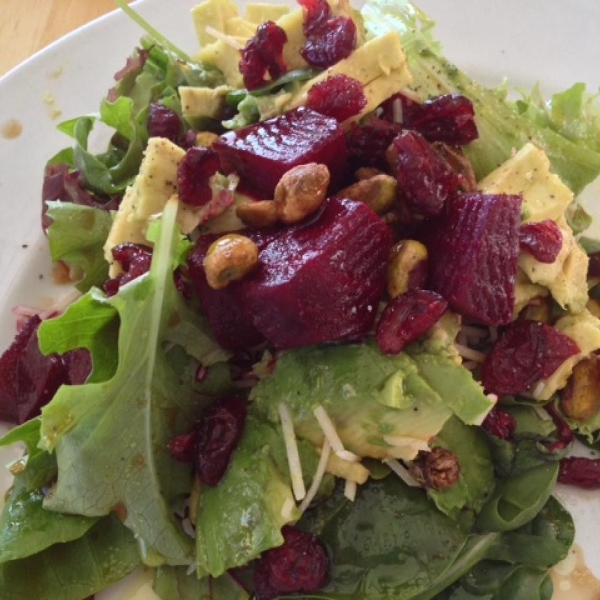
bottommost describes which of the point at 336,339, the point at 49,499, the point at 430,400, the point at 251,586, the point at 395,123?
the point at 251,586

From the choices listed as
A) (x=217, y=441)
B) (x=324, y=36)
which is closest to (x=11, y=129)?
(x=324, y=36)

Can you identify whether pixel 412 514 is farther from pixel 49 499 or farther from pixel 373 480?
pixel 49 499

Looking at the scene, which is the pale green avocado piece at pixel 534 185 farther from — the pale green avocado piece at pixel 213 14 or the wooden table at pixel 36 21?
the wooden table at pixel 36 21

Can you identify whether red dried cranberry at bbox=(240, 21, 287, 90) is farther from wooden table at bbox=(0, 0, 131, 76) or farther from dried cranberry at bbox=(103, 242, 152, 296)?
wooden table at bbox=(0, 0, 131, 76)

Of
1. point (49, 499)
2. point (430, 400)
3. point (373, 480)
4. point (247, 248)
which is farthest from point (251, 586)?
point (247, 248)

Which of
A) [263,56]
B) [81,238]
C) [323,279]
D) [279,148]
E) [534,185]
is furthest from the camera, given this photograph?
[81,238]

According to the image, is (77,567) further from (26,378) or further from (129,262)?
(129,262)

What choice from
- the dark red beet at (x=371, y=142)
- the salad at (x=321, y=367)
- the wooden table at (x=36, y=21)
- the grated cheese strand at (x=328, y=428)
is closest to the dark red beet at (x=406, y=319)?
the salad at (x=321, y=367)
